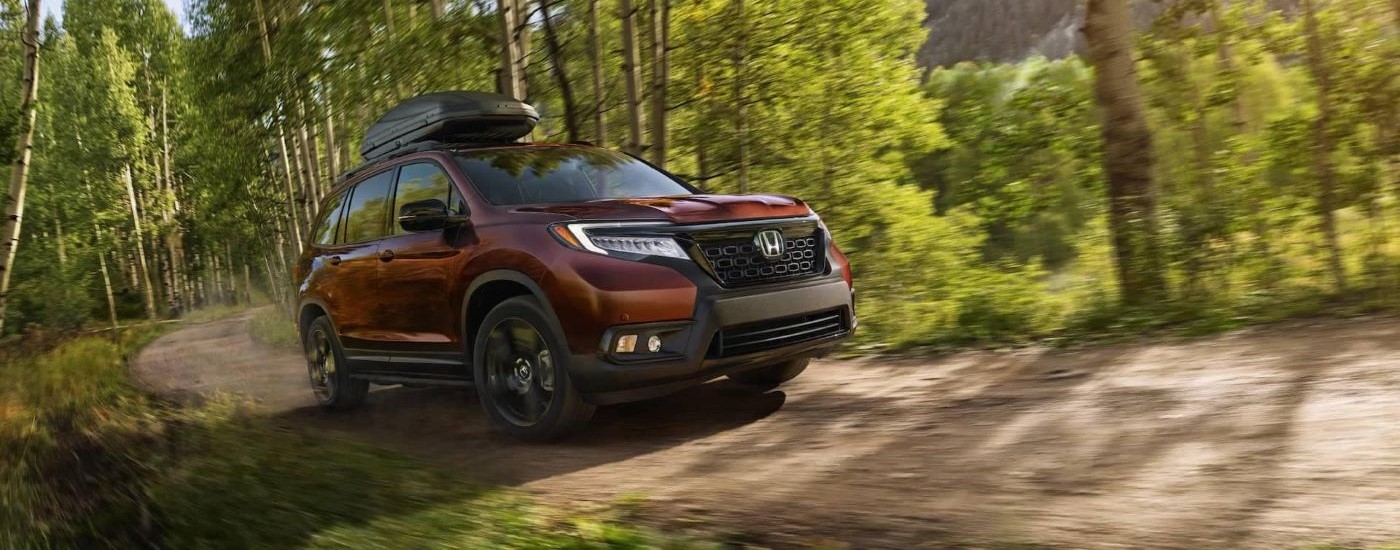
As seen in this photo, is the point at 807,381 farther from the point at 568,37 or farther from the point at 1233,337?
the point at 568,37

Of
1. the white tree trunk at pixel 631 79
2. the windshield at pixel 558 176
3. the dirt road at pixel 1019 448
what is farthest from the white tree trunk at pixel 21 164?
the windshield at pixel 558 176

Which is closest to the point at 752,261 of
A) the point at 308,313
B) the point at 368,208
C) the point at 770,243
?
the point at 770,243

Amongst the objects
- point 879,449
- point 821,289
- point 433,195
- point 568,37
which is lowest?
point 879,449

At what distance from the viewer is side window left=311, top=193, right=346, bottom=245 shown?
7.43 metres

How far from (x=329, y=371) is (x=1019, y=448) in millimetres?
5213

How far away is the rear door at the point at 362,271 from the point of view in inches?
261

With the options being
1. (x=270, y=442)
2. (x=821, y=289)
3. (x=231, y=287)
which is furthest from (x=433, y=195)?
(x=231, y=287)

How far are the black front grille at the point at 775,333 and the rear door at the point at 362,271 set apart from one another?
8.80 feet

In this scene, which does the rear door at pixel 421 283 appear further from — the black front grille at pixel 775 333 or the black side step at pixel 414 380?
the black front grille at pixel 775 333

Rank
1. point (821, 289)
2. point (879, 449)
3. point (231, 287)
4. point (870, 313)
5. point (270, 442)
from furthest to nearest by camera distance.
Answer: point (231, 287) < point (870, 313) < point (270, 442) < point (821, 289) < point (879, 449)

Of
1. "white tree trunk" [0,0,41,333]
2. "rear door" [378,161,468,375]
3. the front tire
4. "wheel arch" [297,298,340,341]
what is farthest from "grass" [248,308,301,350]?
the front tire

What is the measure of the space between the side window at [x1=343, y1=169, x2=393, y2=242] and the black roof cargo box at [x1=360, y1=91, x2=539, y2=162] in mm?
580

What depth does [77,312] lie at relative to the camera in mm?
35656

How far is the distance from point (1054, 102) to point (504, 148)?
5.54 metres
